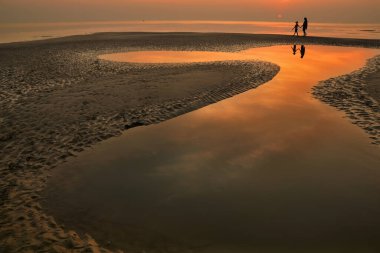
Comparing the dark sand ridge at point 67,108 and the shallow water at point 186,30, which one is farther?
the shallow water at point 186,30

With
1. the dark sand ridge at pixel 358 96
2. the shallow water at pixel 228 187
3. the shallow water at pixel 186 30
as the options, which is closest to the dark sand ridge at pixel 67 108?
the shallow water at pixel 228 187

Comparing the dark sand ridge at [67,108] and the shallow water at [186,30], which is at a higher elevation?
the shallow water at [186,30]

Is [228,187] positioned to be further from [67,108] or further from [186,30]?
[186,30]

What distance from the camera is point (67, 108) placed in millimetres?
15742

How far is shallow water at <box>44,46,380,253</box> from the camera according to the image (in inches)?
267

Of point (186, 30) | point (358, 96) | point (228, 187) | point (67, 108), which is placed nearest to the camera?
point (228, 187)

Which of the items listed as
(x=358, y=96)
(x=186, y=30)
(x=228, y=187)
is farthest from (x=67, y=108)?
(x=186, y=30)

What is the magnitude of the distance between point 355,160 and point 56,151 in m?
9.68

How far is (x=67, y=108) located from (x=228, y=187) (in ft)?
33.2

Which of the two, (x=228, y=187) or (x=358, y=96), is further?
(x=358, y=96)

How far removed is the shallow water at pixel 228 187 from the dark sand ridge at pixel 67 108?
60 cm

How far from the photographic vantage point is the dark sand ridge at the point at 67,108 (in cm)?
728

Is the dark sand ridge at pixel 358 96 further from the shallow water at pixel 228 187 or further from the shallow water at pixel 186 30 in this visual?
the shallow water at pixel 186 30

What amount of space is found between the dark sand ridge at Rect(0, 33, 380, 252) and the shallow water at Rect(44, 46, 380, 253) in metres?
0.60
